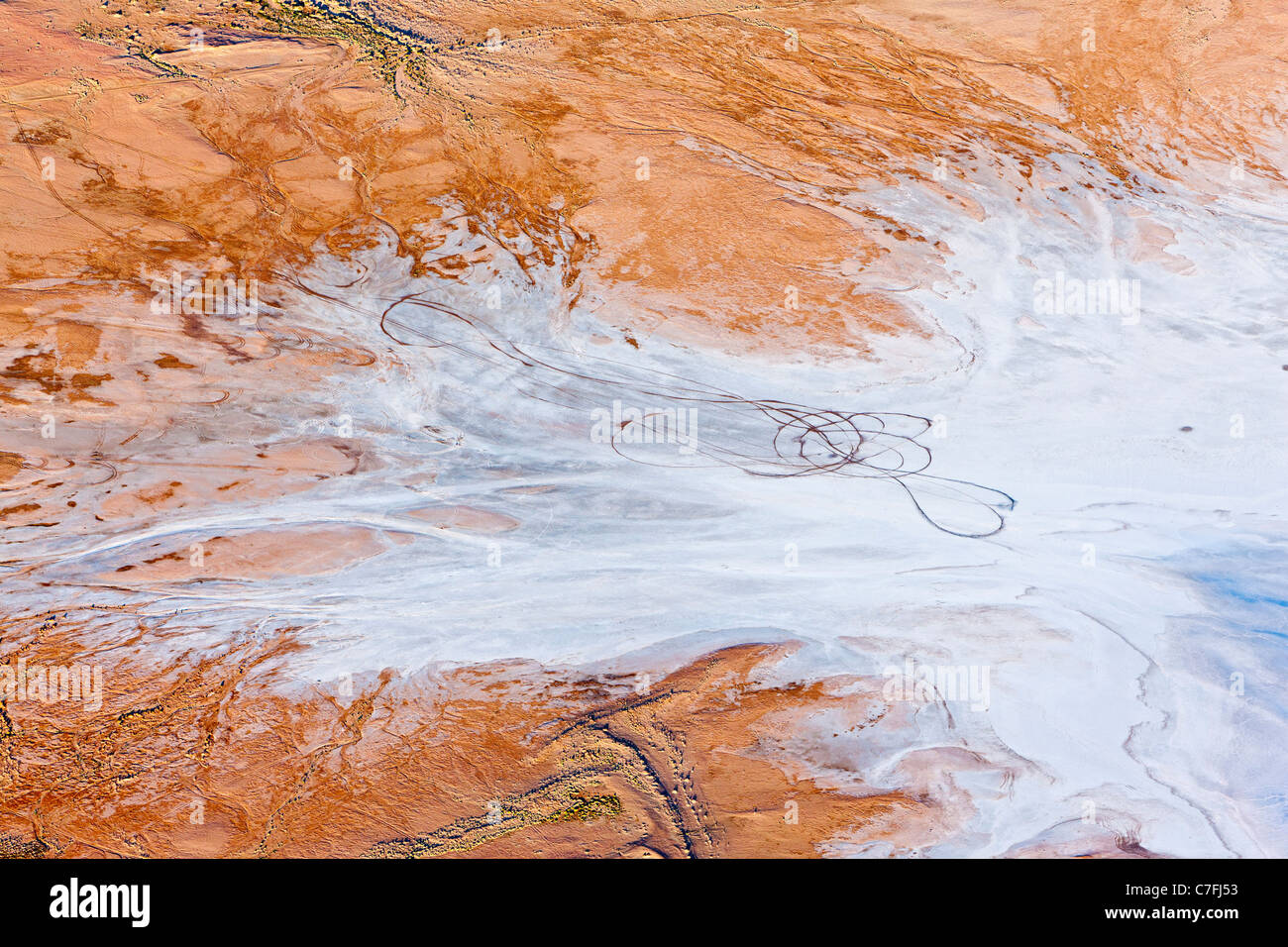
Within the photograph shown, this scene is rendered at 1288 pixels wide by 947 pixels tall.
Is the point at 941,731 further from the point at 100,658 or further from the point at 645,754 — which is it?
the point at 100,658

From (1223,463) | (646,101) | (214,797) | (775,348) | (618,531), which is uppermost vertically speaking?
(646,101)

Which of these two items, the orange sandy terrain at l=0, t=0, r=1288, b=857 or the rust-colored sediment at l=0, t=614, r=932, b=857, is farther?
the orange sandy terrain at l=0, t=0, r=1288, b=857

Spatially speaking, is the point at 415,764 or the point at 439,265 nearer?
the point at 415,764

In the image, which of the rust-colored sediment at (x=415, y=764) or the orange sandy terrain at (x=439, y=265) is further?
the orange sandy terrain at (x=439, y=265)

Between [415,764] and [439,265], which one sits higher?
[439,265]
